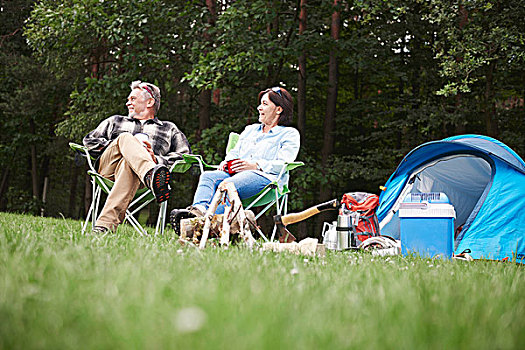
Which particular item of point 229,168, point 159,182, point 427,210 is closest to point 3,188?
point 229,168

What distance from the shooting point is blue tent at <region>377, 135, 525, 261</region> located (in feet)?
9.68

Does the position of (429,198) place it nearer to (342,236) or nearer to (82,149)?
(342,236)

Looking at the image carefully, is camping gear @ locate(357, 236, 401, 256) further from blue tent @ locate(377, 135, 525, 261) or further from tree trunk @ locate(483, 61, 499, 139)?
tree trunk @ locate(483, 61, 499, 139)

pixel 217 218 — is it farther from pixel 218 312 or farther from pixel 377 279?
pixel 218 312

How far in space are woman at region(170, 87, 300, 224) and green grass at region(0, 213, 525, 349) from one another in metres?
1.25

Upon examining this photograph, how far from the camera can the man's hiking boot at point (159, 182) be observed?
8.25 feet

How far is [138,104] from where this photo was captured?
3434 millimetres

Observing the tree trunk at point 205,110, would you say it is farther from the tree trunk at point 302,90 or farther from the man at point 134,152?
the man at point 134,152

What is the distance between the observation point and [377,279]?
1455 millimetres

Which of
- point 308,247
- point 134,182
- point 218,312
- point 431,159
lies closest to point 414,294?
point 218,312

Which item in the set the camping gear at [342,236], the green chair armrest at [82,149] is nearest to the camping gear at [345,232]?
the camping gear at [342,236]

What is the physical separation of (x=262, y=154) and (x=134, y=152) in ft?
2.99

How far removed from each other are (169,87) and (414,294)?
5609mm

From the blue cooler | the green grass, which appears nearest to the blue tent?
the blue cooler
